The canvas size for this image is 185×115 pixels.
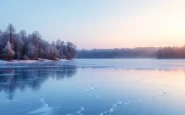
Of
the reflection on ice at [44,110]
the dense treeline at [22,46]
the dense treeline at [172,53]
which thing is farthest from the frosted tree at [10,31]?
the dense treeline at [172,53]

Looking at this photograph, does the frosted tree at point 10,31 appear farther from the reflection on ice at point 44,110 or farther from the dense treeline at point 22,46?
the reflection on ice at point 44,110

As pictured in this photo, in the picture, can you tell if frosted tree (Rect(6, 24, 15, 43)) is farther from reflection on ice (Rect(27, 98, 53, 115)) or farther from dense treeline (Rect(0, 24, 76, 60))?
reflection on ice (Rect(27, 98, 53, 115))

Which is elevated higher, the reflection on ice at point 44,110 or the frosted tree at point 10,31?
the frosted tree at point 10,31

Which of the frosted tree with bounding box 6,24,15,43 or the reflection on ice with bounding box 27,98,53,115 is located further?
the frosted tree with bounding box 6,24,15,43

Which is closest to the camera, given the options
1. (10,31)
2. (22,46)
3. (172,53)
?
(10,31)

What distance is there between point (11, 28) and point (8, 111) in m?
50.6

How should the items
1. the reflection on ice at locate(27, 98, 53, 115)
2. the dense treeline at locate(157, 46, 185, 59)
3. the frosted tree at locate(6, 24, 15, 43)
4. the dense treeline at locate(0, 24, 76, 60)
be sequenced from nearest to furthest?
the reflection on ice at locate(27, 98, 53, 115), the dense treeline at locate(0, 24, 76, 60), the frosted tree at locate(6, 24, 15, 43), the dense treeline at locate(157, 46, 185, 59)

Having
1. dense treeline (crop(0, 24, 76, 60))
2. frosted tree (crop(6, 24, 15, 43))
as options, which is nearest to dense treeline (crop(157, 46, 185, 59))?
dense treeline (crop(0, 24, 76, 60))

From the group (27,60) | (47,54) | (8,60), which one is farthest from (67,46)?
(8,60)

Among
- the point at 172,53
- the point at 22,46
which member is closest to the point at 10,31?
the point at 22,46

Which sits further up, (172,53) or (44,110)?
(172,53)

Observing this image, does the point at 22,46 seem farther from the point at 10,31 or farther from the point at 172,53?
the point at 172,53

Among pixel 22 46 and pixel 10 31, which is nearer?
pixel 10 31

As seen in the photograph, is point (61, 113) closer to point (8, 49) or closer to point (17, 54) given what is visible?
point (8, 49)
